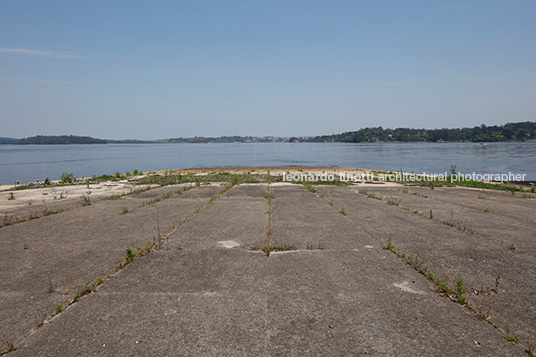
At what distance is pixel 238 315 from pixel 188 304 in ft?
2.32

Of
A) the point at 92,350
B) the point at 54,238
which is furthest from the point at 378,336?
the point at 54,238

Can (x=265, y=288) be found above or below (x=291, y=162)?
above

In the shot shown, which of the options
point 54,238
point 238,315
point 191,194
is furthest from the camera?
point 191,194

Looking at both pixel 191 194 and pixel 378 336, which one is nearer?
pixel 378 336

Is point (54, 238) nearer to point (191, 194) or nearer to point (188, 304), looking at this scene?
point (188, 304)

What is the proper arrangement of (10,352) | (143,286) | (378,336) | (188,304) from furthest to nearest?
(143,286) < (188,304) < (378,336) < (10,352)

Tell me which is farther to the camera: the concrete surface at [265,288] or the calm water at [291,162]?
the calm water at [291,162]

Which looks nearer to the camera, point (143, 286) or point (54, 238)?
point (143, 286)

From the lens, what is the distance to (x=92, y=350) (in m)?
2.90

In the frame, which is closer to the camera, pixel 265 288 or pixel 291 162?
pixel 265 288

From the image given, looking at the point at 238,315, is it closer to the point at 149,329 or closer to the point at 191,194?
the point at 149,329

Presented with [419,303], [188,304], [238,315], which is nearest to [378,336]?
[419,303]

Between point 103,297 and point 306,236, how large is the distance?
13.6ft

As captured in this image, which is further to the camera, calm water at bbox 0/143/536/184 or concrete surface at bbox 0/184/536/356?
calm water at bbox 0/143/536/184
